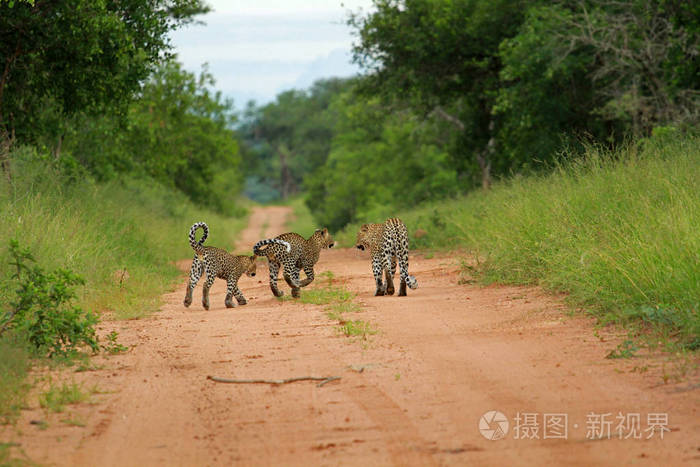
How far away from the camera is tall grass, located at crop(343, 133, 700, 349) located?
7852mm

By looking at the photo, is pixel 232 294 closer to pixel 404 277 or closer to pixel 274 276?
pixel 274 276

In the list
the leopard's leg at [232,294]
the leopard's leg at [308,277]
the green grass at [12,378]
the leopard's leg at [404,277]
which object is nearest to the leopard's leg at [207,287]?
the leopard's leg at [232,294]

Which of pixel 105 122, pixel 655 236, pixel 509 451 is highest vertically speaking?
pixel 105 122

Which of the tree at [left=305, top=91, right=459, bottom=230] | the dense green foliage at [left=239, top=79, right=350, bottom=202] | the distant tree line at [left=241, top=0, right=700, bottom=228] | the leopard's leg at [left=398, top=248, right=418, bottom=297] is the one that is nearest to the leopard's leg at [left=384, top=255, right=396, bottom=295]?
the leopard's leg at [left=398, top=248, right=418, bottom=297]

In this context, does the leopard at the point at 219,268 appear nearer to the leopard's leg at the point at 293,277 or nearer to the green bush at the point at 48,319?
the leopard's leg at the point at 293,277

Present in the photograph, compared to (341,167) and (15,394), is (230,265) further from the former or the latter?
(341,167)

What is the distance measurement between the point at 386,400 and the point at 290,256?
20.9 ft

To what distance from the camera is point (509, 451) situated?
16.1 ft

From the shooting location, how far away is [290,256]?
1221cm

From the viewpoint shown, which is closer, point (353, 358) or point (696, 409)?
point (696, 409)

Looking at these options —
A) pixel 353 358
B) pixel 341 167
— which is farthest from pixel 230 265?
pixel 341 167

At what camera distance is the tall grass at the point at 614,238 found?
785 cm

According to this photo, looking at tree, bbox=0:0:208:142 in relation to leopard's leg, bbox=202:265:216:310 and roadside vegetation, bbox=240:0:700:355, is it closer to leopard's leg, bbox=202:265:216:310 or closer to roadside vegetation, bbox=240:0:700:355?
leopard's leg, bbox=202:265:216:310

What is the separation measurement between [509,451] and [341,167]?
4358 centimetres
